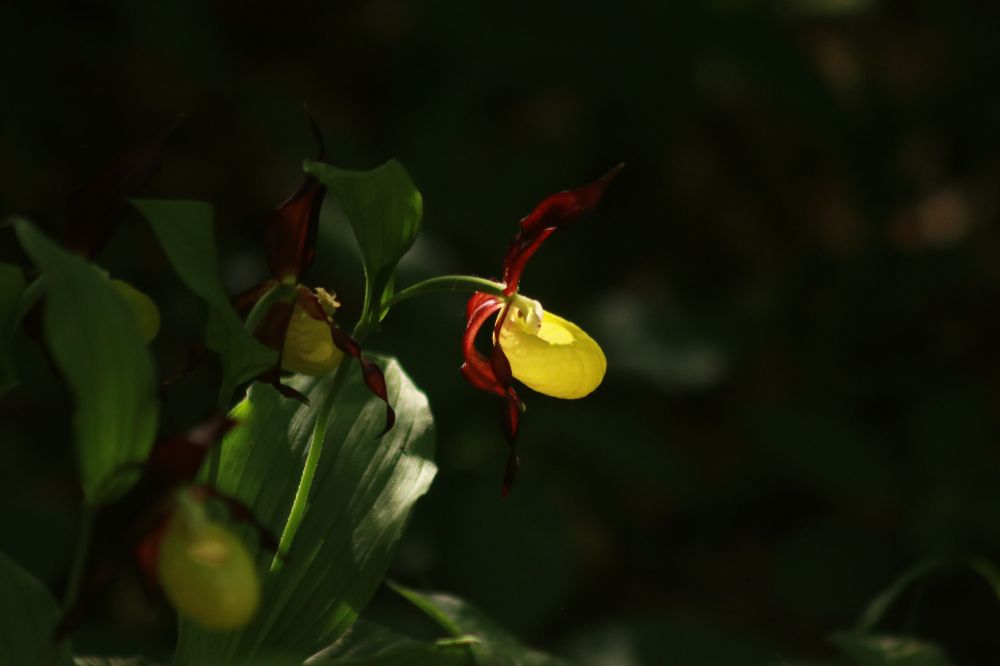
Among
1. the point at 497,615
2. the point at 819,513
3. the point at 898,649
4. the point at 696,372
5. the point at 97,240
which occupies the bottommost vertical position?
the point at 819,513

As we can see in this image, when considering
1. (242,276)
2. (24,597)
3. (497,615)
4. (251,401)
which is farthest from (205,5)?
(24,597)

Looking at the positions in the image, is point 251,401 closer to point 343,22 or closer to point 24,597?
point 24,597

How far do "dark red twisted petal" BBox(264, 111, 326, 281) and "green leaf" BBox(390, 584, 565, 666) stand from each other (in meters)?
0.32

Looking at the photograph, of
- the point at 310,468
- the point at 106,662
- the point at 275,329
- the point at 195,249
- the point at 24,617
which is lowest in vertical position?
the point at 106,662

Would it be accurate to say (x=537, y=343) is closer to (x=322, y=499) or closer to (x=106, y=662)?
(x=322, y=499)

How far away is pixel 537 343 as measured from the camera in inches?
32.5

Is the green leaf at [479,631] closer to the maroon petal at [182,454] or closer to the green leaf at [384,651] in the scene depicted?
the green leaf at [384,651]

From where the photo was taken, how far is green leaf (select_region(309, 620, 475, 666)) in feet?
2.95

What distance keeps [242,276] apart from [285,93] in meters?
0.72

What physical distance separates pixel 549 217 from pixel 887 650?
23.0 inches

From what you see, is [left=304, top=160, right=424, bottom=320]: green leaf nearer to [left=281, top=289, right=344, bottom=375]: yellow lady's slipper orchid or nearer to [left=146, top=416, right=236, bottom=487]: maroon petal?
[left=281, top=289, right=344, bottom=375]: yellow lady's slipper orchid

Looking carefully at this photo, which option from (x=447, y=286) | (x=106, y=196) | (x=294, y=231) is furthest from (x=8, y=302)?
(x=447, y=286)

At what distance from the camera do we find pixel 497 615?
5.25 feet

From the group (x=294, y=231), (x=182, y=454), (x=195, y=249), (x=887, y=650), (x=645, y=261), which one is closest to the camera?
(x=182, y=454)
